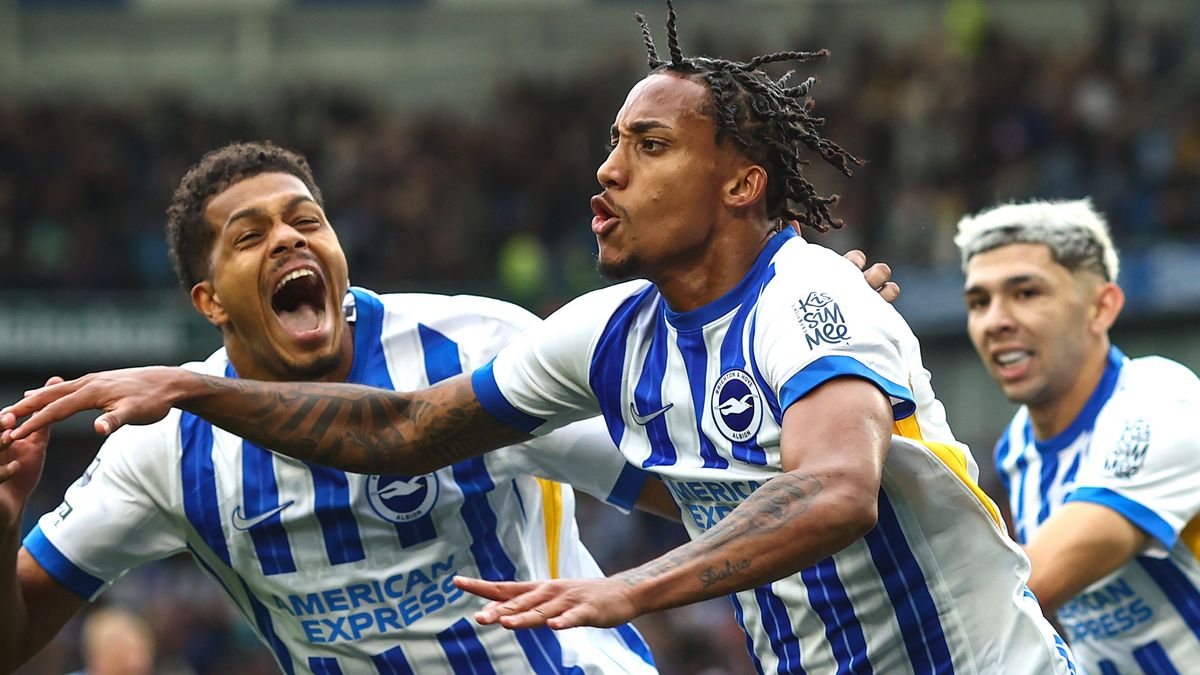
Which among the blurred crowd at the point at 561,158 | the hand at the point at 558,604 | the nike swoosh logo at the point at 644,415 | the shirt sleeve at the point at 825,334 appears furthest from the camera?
the blurred crowd at the point at 561,158

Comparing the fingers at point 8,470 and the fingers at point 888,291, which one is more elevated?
the fingers at point 888,291

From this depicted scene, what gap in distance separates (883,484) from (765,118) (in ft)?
3.14

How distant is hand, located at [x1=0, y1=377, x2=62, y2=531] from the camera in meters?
4.07

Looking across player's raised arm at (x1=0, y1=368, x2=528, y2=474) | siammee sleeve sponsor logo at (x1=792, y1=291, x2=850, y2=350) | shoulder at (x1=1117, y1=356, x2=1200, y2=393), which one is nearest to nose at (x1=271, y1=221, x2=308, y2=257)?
player's raised arm at (x1=0, y1=368, x2=528, y2=474)

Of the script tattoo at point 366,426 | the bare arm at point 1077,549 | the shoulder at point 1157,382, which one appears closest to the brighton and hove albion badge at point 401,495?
the script tattoo at point 366,426

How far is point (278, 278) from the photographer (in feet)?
14.7

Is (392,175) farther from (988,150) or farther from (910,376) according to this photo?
(910,376)

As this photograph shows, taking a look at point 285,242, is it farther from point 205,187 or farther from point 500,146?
point 500,146

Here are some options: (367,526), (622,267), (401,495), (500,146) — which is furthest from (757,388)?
(500,146)

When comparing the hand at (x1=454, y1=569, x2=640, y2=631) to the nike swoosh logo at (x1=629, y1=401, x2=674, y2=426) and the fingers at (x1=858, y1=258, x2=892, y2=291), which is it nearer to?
the nike swoosh logo at (x1=629, y1=401, x2=674, y2=426)

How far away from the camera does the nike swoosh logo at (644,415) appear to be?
12.6 feet

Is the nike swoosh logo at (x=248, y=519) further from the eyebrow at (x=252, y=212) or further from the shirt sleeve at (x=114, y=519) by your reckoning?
the eyebrow at (x=252, y=212)

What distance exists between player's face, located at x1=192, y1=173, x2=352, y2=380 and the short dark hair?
1.3 inches

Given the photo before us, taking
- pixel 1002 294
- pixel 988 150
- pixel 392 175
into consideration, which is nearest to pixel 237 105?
pixel 392 175
